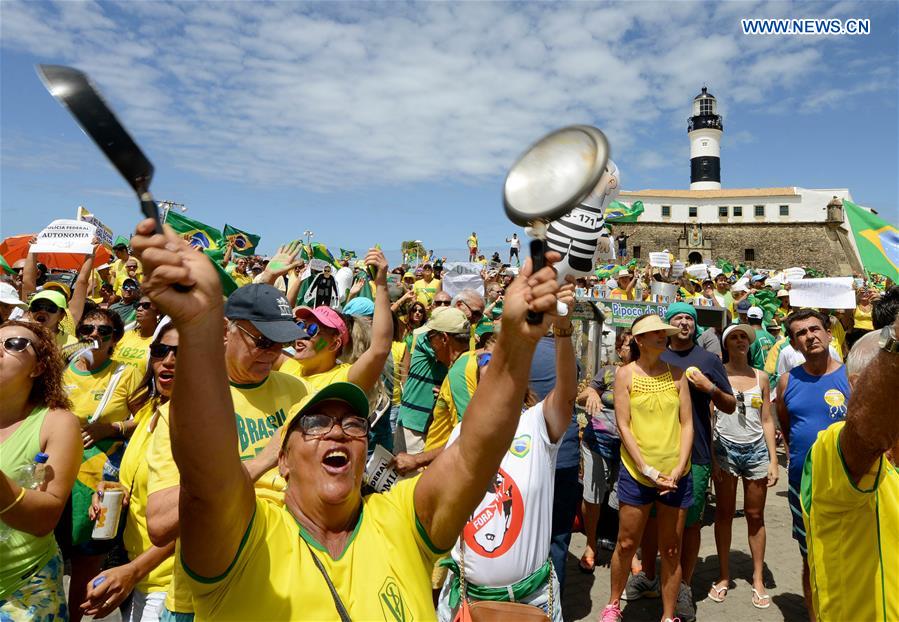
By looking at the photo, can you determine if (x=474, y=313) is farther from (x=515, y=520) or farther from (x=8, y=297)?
(x=8, y=297)

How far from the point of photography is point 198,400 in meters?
1.27

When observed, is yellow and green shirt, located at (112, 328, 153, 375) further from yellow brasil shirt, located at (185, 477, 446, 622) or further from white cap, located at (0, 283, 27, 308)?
yellow brasil shirt, located at (185, 477, 446, 622)

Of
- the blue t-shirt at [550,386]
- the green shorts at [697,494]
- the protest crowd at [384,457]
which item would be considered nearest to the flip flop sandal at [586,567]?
the protest crowd at [384,457]

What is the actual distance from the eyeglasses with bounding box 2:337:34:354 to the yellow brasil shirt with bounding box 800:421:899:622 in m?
3.54

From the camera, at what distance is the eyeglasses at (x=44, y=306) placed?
4.88 metres

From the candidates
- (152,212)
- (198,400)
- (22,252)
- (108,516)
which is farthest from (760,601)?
(22,252)

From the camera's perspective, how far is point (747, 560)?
17.4 feet

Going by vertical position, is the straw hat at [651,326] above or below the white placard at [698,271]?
below

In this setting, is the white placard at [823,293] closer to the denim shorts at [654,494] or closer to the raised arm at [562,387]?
the denim shorts at [654,494]

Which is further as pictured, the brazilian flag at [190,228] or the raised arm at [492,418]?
Answer: the brazilian flag at [190,228]

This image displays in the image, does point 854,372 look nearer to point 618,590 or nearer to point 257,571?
point 257,571

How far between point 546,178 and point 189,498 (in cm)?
122

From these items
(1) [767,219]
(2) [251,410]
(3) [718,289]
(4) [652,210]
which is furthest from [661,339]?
(1) [767,219]

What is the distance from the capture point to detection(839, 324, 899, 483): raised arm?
1828 millimetres
